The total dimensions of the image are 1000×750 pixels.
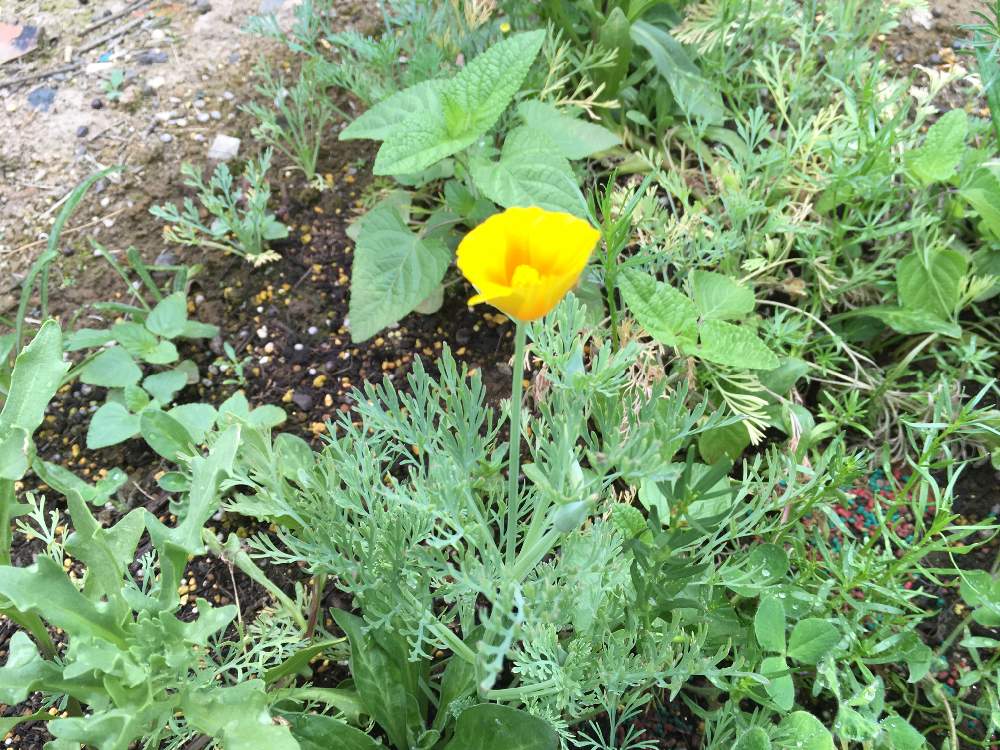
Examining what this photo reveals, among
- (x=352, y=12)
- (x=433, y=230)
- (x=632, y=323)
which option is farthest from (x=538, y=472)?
(x=352, y=12)

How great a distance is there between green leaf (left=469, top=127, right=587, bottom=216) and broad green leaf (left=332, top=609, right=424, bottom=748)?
79cm

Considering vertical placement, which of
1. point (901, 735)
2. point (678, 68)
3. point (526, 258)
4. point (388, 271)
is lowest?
point (901, 735)

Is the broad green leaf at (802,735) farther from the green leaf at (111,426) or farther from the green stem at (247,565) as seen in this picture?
the green leaf at (111,426)

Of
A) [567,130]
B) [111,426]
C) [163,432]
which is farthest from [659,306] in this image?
[111,426]

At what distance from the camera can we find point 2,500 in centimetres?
111

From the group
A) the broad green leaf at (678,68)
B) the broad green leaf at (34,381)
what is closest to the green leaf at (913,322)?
the broad green leaf at (678,68)

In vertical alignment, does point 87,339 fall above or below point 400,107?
below

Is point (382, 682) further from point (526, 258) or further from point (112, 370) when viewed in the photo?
point (112, 370)

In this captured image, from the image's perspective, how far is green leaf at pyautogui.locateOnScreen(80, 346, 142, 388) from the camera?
162 cm

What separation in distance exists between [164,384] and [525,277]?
3.88 ft

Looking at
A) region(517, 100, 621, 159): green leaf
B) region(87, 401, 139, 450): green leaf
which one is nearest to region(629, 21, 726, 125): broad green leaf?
region(517, 100, 621, 159): green leaf

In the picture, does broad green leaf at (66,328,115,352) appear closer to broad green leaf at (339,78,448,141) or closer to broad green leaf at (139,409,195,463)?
broad green leaf at (139,409,195,463)

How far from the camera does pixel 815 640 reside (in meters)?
1.13

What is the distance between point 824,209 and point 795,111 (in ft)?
0.89
